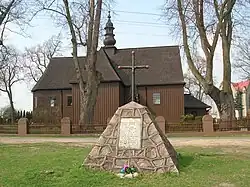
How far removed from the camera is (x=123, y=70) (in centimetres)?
4975

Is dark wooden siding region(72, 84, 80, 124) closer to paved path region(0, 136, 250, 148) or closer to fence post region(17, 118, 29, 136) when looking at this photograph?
fence post region(17, 118, 29, 136)

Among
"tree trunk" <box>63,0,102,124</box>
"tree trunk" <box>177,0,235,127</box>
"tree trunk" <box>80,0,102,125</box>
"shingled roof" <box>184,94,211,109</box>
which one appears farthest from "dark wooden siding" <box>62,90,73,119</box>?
"tree trunk" <box>177,0,235,127</box>

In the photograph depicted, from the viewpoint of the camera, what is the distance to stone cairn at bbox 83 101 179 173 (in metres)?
10.2

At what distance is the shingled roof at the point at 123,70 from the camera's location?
47509 mm

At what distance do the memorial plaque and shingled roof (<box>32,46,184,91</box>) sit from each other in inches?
1368

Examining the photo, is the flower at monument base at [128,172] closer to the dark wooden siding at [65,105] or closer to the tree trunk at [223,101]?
the tree trunk at [223,101]

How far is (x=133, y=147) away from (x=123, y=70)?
39.4 metres

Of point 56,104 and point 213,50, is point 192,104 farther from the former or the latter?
point 213,50

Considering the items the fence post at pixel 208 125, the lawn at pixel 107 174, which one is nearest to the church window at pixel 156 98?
the fence post at pixel 208 125

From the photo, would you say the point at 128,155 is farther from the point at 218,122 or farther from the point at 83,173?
the point at 218,122

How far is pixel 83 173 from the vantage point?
1020cm

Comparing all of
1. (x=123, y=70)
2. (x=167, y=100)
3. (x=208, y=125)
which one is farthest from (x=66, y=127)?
(x=123, y=70)

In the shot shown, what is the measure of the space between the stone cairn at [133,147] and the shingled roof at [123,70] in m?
34.7

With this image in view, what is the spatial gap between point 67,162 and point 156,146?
280cm
